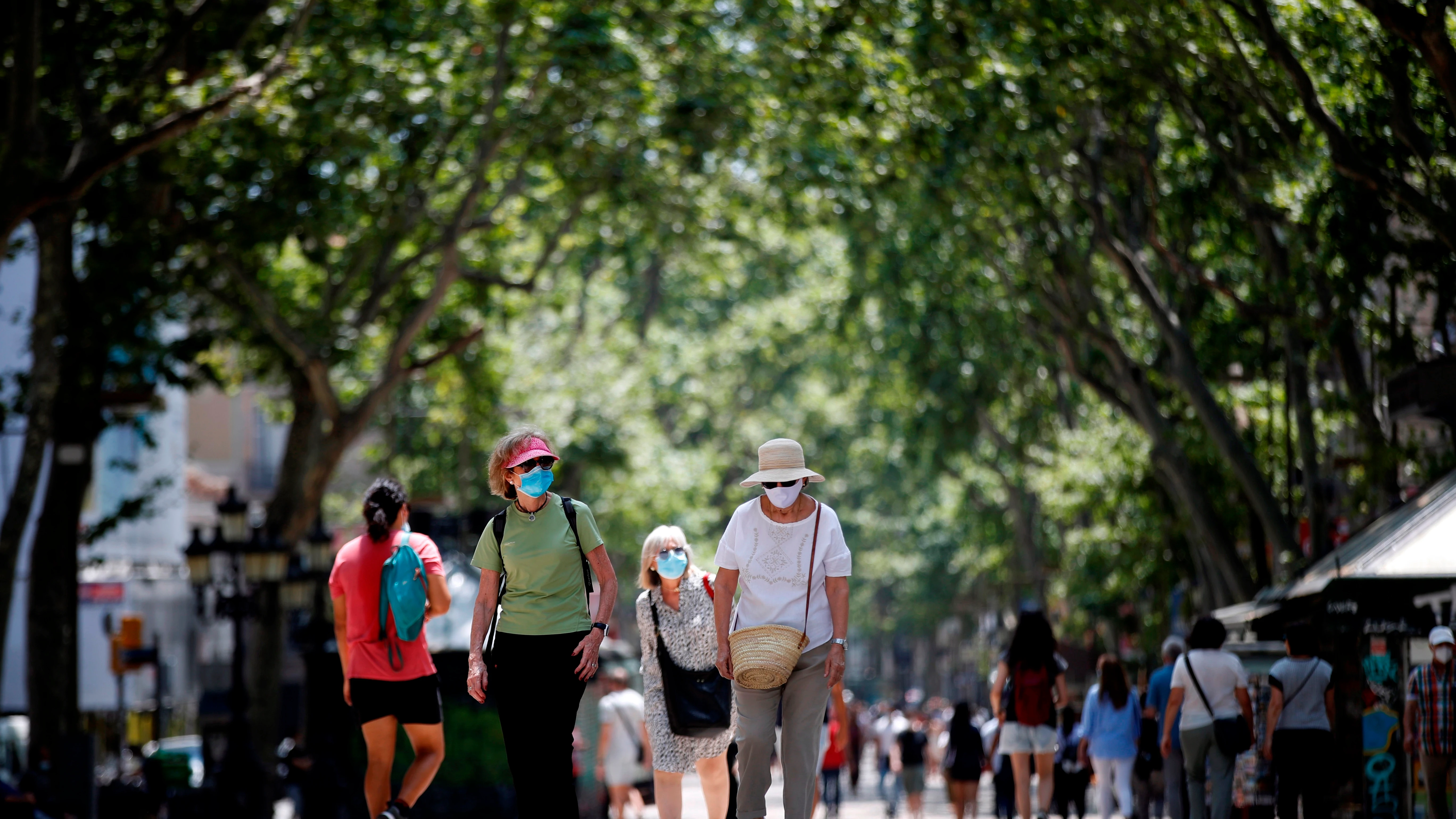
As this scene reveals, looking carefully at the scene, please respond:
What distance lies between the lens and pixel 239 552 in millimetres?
18344

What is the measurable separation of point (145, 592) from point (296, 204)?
21.5m

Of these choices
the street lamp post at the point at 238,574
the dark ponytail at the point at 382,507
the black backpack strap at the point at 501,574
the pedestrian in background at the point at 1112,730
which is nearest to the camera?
the black backpack strap at the point at 501,574

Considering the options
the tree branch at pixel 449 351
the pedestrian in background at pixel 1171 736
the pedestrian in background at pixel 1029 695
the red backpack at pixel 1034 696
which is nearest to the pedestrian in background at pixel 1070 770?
the pedestrian in background at pixel 1171 736

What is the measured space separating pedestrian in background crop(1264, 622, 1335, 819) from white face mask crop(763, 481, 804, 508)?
15.4ft

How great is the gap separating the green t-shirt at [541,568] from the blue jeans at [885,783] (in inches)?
689

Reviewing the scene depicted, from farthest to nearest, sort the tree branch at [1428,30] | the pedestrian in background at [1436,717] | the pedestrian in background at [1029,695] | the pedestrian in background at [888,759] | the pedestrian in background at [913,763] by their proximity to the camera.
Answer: the pedestrian in background at [888,759]
the pedestrian in background at [913,763]
the pedestrian in background at [1029,695]
the pedestrian in background at [1436,717]
the tree branch at [1428,30]

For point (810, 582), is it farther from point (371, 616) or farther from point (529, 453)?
point (371, 616)

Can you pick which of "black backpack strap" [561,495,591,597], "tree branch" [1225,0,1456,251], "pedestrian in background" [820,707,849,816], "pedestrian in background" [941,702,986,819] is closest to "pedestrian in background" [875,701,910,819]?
"pedestrian in background" [820,707,849,816]

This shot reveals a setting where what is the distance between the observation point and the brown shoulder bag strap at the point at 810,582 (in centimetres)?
729

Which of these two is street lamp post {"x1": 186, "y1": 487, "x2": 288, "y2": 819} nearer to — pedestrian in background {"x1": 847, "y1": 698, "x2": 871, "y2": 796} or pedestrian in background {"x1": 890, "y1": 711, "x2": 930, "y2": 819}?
pedestrian in background {"x1": 847, "y1": 698, "x2": 871, "y2": 796}

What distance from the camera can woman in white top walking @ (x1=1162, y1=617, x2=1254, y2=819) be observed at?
10.7 m

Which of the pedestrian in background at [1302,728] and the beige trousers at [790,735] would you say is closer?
the beige trousers at [790,735]

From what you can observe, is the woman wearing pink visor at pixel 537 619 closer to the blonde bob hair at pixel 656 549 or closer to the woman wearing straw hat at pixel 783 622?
the woman wearing straw hat at pixel 783 622

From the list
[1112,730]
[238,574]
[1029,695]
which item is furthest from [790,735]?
[238,574]
